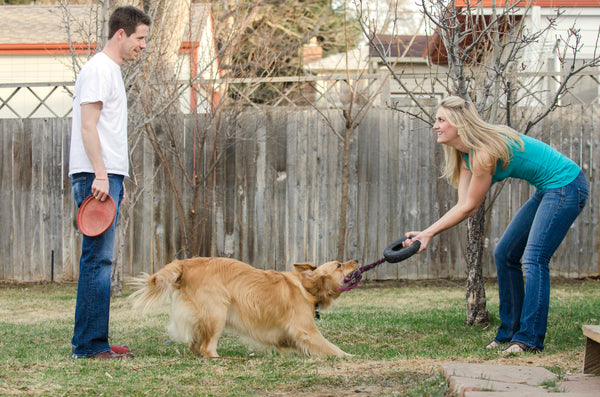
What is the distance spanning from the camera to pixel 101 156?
4191 mm

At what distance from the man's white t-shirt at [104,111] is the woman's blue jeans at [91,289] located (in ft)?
0.32

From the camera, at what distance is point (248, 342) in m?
4.72

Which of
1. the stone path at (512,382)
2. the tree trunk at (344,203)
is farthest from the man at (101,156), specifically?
the tree trunk at (344,203)

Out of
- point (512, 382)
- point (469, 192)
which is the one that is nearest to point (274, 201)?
point (469, 192)

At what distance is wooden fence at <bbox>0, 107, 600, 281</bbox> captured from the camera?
8969 mm

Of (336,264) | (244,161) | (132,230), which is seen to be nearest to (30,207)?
(132,230)

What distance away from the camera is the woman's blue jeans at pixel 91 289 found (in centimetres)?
427

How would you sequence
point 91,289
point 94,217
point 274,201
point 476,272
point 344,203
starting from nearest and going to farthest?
1. point 94,217
2. point 91,289
3. point 476,272
4. point 344,203
5. point 274,201

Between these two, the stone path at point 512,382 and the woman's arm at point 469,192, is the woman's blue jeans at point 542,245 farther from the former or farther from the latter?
the stone path at point 512,382

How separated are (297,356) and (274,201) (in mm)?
4575

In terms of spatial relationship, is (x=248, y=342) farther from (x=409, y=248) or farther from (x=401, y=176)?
(x=401, y=176)

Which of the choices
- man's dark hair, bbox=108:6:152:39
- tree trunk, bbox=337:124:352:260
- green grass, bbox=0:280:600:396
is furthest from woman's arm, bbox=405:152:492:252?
tree trunk, bbox=337:124:352:260

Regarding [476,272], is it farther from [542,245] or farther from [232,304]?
[232,304]

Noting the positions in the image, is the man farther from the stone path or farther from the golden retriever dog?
the stone path
